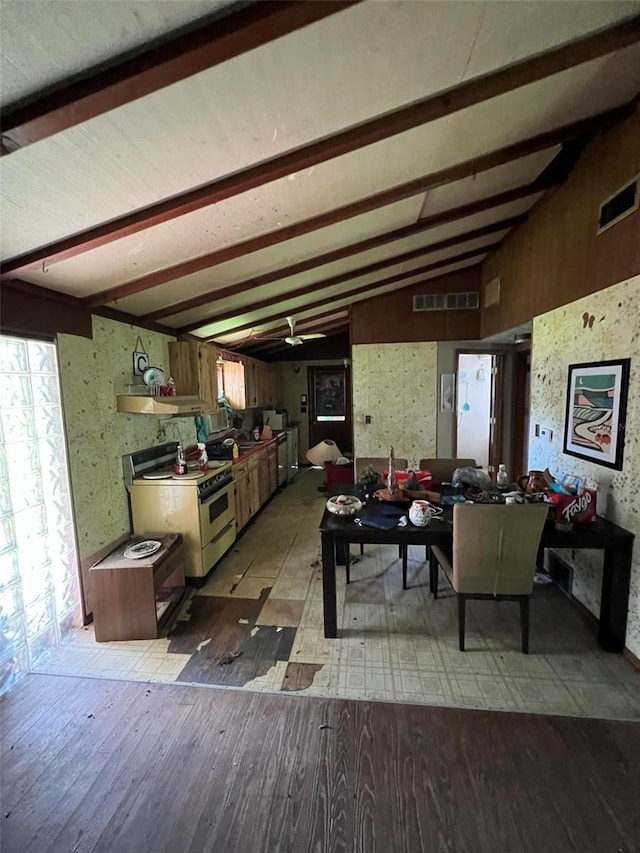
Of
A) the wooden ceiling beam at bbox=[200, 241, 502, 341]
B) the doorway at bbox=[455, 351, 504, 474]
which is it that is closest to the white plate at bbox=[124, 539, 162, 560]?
the wooden ceiling beam at bbox=[200, 241, 502, 341]

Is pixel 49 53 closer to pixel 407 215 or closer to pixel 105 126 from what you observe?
pixel 105 126

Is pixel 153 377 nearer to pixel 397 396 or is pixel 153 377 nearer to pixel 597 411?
pixel 397 396

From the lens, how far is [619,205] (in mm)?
2326

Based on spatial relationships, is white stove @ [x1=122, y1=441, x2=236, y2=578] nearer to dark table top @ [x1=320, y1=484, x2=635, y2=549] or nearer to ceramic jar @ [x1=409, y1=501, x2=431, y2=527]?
dark table top @ [x1=320, y1=484, x2=635, y2=549]

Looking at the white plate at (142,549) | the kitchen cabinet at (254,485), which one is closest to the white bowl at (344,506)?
the white plate at (142,549)

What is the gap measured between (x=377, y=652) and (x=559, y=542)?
4.34 ft

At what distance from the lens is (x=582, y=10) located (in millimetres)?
1480

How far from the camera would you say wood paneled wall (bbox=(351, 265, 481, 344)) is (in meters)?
5.17

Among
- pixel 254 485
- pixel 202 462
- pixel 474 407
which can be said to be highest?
pixel 474 407

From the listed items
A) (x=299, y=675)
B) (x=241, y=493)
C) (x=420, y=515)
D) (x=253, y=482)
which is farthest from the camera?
(x=253, y=482)

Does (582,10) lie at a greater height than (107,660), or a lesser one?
greater

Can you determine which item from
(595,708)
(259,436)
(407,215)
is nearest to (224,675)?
(595,708)

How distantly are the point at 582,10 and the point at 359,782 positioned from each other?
10.8 feet

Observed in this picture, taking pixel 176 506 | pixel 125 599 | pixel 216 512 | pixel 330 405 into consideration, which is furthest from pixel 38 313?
pixel 330 405
